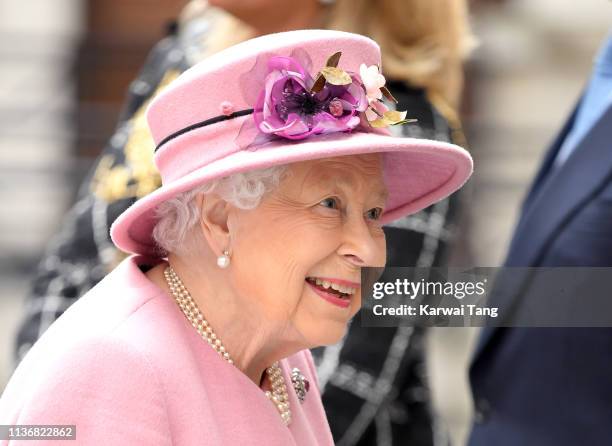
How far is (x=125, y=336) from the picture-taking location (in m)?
1.85

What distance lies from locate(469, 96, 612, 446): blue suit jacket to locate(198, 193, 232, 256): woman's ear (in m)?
0.81

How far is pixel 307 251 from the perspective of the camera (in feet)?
6.31

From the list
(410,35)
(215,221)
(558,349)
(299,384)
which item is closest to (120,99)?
(410,35)

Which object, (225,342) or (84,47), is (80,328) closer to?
(225,342)

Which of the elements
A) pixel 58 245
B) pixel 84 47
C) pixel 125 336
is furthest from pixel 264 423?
pixel 84 47

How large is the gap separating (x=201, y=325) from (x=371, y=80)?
1.45 feet

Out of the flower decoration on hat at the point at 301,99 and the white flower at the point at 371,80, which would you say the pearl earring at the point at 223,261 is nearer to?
the flower decoration on hat at the point at 301,99

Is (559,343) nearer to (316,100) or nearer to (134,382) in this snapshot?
(316,100)

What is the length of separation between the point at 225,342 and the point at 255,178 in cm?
25

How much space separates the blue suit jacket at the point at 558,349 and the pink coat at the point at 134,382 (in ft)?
2.72

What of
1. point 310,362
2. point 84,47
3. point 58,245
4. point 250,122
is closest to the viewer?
point 250,122

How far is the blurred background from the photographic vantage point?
22.5ft

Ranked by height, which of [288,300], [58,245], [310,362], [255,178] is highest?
[255,178]

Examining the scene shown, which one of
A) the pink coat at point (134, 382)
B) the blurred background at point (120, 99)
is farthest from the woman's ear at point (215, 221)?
the blurred background at point (120, 99)
